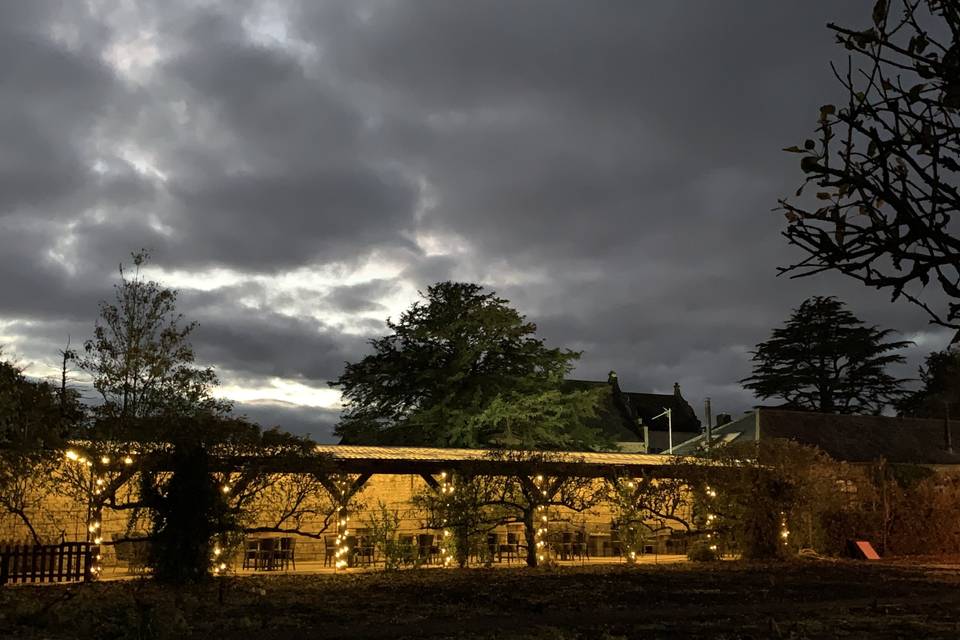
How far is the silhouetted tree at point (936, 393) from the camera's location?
129 feet

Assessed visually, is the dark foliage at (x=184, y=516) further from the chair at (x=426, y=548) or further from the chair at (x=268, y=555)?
the chair at (x=426, y=548)

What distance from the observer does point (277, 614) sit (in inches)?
424

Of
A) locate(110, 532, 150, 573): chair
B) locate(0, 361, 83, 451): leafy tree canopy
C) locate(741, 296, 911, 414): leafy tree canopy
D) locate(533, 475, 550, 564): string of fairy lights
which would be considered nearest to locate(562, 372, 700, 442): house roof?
locate(741, 296, 911, 414): leafy tree canopy

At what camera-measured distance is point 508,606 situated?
1157cm

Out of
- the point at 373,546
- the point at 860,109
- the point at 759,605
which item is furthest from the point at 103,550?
the point at 860,109

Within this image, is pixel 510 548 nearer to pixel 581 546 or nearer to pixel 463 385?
pixel 581 546

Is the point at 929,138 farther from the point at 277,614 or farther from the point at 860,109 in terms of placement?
the point at 277,614

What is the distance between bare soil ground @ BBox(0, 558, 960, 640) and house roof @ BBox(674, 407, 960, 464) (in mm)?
10426

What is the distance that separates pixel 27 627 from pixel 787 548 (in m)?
16.0

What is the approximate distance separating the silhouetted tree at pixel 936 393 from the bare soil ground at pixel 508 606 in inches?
958

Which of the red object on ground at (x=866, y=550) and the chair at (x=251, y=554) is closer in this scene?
the chair at (x=251, y=554)

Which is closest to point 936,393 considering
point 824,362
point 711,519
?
point 824,362

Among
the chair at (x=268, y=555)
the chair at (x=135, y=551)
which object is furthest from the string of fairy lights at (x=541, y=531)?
the chair at (x=135, y=551)

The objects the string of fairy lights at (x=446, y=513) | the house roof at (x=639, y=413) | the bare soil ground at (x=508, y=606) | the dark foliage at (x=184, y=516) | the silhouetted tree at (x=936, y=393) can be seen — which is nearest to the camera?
the bare soil ground at (x=508, y=606)
